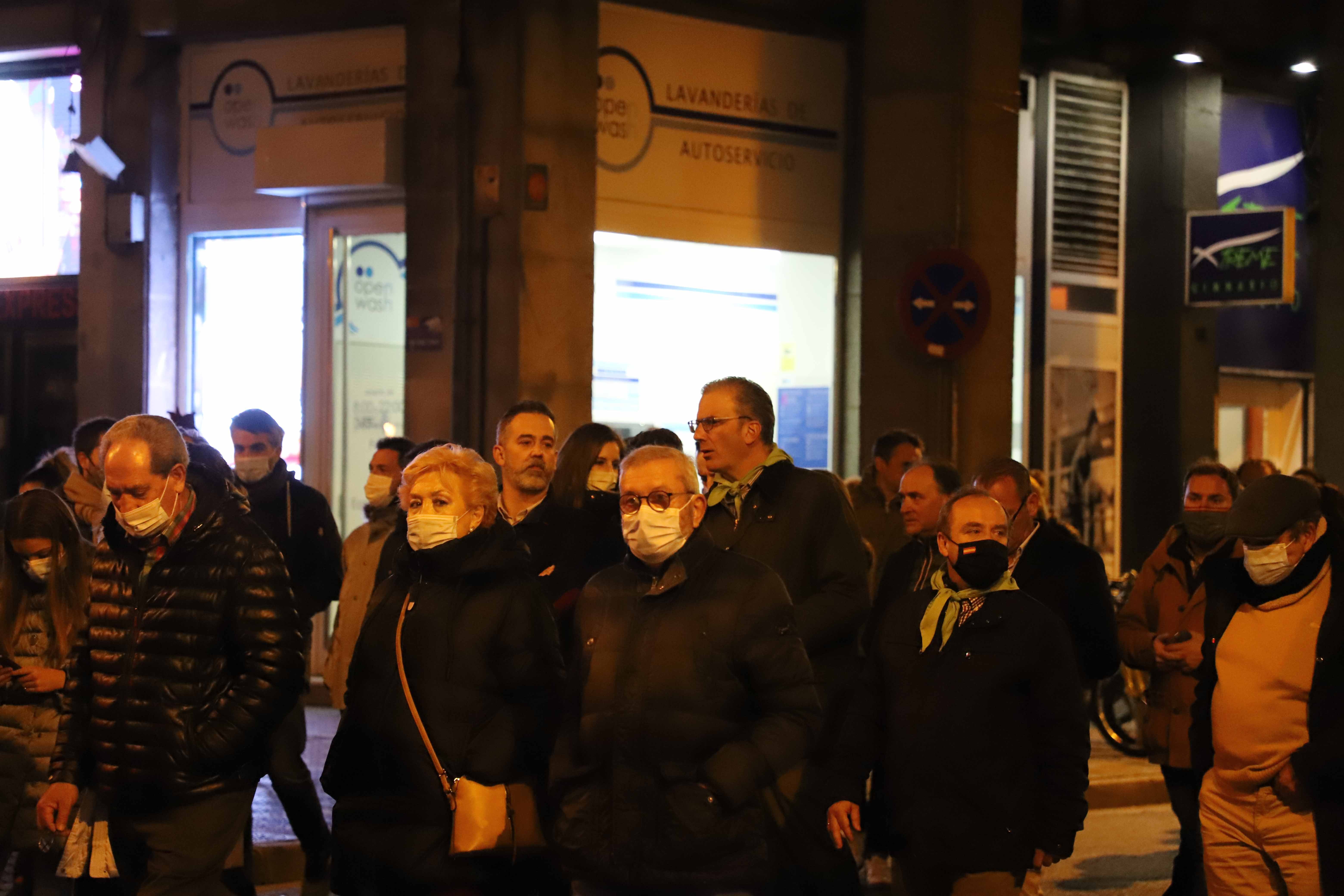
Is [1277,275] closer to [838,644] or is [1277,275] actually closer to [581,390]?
[581,390]

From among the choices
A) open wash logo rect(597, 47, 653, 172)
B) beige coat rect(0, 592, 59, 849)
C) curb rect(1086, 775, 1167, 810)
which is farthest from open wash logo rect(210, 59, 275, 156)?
curb rect(1086, 775, 1167, 810)

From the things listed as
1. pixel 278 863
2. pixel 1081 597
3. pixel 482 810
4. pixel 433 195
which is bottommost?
pixel 278 863

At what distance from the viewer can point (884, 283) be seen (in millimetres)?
12664

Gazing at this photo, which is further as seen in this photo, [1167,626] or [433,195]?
[433,195]

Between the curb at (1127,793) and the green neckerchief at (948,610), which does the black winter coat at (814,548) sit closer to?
the green neckerchief at (948,610)

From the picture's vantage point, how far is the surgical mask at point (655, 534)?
4074 millimetres

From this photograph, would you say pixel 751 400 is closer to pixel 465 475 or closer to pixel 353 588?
pixel 465 475

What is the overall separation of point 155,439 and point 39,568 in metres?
1.53

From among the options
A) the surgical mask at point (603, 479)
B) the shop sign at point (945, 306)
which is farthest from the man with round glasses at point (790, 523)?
the shop sign at point (945, 306)

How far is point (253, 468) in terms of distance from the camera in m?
7.30

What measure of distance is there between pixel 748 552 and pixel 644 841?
144 centimetres

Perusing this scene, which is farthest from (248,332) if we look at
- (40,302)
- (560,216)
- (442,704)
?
(442,704)

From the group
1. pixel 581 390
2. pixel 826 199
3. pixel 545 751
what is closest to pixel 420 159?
pixel 581 390

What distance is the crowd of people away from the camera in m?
4.04
